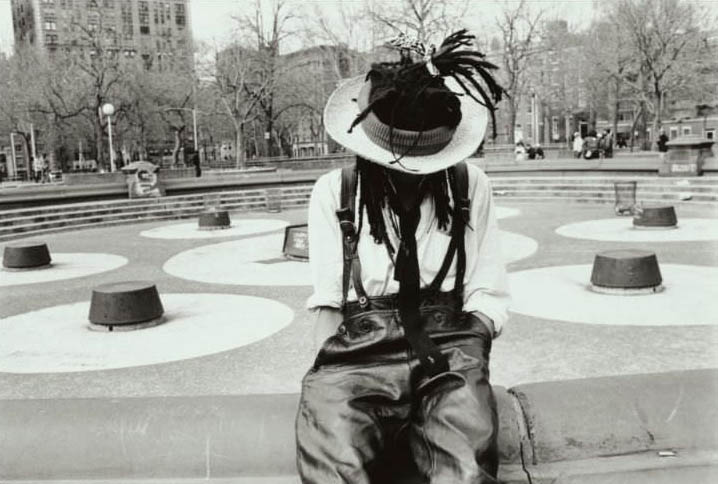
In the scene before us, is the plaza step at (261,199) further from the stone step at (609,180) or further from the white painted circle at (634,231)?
the white painted circle at (634,231)

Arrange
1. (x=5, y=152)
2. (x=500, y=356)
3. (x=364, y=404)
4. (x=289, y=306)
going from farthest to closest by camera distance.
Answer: (x=5, y=152) < (x=289, y=306) < (x=500, y=356) < (x=364, y=404)

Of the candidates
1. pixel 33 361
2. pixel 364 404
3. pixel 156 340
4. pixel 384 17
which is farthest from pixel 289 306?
pixel 384 17

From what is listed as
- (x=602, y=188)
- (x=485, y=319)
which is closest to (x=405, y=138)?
(x=485, y=319)

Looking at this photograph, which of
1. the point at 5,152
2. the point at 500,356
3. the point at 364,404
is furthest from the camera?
the point at 5,152

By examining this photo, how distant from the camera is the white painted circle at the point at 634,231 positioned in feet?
36.7

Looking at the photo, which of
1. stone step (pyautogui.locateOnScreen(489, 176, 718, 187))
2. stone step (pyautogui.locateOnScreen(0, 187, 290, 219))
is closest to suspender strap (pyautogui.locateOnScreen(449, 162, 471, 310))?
stone step (pyautogui.locateOnScreen(489, 176, 718, 187))

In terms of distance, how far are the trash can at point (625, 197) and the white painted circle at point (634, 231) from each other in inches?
26.9

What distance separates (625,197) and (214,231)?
845 cm

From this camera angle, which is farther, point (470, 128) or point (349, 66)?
point (349, 66)

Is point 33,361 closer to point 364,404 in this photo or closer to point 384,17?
point 364,404

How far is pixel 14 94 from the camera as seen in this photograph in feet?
127

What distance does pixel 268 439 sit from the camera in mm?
2902

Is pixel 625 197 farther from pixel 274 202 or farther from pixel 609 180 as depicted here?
pixel 274 202

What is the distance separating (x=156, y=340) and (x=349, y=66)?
37.6m
